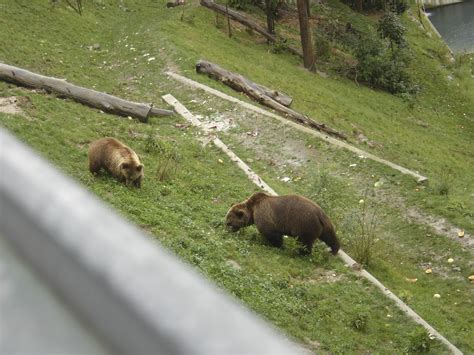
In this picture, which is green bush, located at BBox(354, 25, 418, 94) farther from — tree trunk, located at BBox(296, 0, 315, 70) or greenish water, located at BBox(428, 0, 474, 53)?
greenish water, located at BBox(428, 0, 474, 53)

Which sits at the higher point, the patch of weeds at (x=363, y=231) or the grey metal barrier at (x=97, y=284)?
the grey metal barrier at (x=97, y=284)

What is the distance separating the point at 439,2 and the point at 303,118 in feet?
129

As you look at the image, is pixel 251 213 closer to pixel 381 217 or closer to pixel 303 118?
pixel 381 217

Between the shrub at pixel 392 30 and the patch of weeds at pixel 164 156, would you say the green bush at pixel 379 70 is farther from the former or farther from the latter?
the patch of weeds at pixel 164 156

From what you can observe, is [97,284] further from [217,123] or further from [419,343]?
[217,123]

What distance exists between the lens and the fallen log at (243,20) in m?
28.5

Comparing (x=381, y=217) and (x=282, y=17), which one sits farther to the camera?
(x=282, y=17)

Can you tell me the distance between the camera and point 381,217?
13.7 m

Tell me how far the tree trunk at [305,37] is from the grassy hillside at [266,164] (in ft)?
2.06

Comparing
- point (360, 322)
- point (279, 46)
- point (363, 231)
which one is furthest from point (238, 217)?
point (279, 46)

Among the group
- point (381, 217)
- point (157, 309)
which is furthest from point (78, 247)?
point (381, 217)

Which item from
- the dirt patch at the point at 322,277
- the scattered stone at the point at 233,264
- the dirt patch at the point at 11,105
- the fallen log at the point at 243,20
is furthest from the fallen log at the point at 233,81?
the scattered stone at the point at 233,264

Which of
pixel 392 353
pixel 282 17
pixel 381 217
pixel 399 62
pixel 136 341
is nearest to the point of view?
pixel 136 341

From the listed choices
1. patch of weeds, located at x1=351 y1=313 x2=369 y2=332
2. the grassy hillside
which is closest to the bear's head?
the grassy hillside
